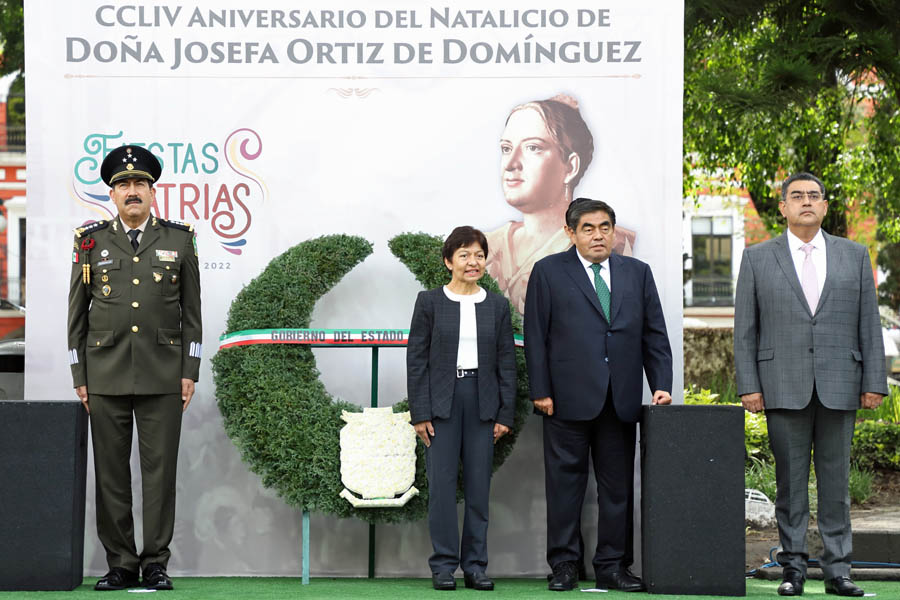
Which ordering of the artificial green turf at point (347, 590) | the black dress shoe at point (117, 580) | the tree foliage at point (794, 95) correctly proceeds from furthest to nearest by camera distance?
the tree foliage at point (794, 95) < the black dress shoe at point (117, 580) < the artificial green turf at point (347, 590)

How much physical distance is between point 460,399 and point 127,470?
1.49m

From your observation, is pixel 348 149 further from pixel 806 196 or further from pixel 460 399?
pixel 806 196

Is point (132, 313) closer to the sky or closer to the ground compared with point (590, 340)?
closer to the sky

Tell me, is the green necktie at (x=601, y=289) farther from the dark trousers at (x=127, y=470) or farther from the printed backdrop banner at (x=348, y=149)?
the dark trousers at (x=127, y=470)

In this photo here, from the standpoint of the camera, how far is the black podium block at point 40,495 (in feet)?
16.5

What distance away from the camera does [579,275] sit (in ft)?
17.7

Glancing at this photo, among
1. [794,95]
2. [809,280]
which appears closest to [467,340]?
[809,280]

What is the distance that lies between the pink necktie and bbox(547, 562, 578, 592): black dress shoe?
60.5 inches

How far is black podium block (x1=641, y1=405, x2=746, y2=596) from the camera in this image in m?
5.05

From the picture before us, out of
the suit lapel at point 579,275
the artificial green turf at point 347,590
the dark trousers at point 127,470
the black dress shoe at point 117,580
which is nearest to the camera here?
the artificial green turf at point 347,590

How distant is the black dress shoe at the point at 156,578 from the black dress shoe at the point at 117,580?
0.19ft

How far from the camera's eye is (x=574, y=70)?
6.00 metres

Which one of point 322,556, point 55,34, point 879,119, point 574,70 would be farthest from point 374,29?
point 879,119

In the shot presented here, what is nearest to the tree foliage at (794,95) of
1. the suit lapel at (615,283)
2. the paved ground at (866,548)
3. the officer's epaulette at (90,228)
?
the paved ground at (866,548)
